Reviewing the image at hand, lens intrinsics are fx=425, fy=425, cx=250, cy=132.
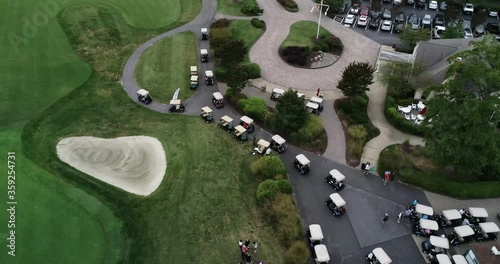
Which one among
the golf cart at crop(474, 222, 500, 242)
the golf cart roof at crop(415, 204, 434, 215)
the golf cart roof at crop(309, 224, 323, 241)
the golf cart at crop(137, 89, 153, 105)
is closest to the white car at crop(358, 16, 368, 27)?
the golf cart at crop(137, 89, 153, 105)

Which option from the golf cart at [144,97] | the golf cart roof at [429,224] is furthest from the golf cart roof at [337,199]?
the golf cart at [144,97]

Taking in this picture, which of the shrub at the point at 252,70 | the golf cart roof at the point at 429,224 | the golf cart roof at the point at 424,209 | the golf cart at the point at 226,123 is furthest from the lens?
the shrub at the point at 252,70

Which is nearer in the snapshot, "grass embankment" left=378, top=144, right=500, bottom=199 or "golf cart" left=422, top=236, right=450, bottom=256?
"golf cart" left=422, top=236, right=450, bottom=256

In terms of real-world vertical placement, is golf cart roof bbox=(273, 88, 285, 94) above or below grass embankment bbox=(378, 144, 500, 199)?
above

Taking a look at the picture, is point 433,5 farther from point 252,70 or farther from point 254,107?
point 254,107

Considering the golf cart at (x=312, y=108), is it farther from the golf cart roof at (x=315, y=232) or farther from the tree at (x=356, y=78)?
the golf cart roof at (x=315, y=232)

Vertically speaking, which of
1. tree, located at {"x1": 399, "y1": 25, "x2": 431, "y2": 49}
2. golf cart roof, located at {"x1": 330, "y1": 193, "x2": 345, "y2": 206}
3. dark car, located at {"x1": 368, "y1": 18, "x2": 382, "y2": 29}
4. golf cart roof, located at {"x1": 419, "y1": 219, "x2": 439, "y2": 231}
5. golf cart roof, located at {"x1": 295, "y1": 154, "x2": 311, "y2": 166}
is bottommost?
golf cart roof, located at {"x1": 419, "y1": 219, "x2": 439, "y2": 231}

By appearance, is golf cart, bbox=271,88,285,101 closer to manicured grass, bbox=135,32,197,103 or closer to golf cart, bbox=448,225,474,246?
manicured grass, bbox=135,32,197,103
